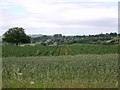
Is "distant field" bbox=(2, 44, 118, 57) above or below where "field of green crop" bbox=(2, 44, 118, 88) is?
below

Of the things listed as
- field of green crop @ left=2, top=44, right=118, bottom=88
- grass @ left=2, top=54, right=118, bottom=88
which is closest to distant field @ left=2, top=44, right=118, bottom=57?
field of green crop @ left=2, top=44, right=118, bottom=88

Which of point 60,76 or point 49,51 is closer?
point 60,76

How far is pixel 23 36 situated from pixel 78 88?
77.9 meters

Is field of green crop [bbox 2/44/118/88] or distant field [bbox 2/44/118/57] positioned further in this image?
distant field [bbox 2/44/118/57]

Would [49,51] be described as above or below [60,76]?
below

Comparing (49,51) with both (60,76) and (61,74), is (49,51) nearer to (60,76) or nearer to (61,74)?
(61,74)

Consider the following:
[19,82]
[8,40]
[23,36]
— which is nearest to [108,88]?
[19,82]

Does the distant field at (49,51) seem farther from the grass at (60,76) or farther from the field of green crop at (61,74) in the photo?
the grass at (60,76)

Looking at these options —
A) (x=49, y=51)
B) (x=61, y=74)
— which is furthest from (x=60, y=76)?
(x=49, y=51)

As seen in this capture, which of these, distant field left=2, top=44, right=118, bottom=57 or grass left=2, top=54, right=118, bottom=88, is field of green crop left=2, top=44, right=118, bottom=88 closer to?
grass left=2, top=54, right=118, bottom=88

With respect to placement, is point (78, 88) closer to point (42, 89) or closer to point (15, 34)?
point (42, 89)

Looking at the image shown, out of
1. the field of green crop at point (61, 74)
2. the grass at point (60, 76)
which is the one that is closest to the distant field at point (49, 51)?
the field of green crop at point (61, 74)

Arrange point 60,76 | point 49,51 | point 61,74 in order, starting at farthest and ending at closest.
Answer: point 49,51 < point 61,74 < point 60,76

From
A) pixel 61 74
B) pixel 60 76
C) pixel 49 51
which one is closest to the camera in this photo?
pixel 60 76
